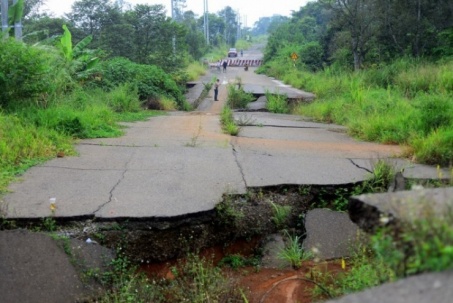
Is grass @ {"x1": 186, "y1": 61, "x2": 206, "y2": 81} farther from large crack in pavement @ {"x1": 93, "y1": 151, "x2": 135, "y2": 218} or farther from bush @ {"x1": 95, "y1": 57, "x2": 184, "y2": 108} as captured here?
large crack in pavement @ {"x1": 93, "y1": 151, "x2": 135, "y2": 218}

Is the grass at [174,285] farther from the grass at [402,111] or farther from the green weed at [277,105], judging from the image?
the green weed at [277,105]

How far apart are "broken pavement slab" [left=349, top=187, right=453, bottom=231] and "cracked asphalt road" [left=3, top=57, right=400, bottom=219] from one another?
8.00 feet

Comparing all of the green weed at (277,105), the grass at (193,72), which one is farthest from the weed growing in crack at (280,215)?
the grass at (193,72)

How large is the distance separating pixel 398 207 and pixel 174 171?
416cm

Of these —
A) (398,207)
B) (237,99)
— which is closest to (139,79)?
(237,99)

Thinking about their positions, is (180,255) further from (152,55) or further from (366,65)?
(366,65)

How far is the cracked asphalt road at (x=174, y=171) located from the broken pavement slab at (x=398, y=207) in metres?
2.44

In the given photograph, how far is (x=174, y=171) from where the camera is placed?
20.0ft

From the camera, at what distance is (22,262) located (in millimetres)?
3828

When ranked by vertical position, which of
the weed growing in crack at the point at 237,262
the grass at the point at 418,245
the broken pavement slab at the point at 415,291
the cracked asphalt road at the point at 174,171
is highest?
the grass at the point at 418,245

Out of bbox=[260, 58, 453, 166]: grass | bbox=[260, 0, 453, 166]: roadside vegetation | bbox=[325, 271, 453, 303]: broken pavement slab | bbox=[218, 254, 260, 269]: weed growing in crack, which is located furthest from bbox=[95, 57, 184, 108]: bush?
bbox=[325, 271, 453, 303]: broken pavement slab

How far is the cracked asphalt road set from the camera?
4.71 metres

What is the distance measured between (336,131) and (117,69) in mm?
8819

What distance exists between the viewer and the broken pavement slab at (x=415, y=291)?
1.69 metres
